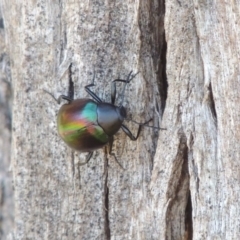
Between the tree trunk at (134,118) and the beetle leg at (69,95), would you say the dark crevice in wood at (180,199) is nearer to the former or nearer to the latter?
the tree trunk at (134,118)

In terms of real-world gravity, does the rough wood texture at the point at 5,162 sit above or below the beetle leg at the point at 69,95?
below

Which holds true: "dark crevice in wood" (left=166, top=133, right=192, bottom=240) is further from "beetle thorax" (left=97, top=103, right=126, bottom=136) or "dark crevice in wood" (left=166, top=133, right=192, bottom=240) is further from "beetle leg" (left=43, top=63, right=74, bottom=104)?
"beetle leg" (left=43, top=63, right=74, bottom=104)

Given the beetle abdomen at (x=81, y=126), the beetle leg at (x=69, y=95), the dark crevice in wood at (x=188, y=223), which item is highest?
the beetle leg at (x=69, y=95)

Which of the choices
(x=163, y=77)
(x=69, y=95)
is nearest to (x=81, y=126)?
(x=69, y=95)

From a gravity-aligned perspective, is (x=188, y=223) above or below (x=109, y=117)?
below

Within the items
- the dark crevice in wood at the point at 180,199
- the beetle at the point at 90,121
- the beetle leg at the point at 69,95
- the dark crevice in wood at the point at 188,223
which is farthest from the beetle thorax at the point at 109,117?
the dark crevice in wood at the point at 188,223

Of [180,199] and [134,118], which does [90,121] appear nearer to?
[134,118]

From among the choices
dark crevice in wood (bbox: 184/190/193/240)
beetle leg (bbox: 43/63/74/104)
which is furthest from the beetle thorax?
dark crevice in wood (bbox: 184/190/193/240)
